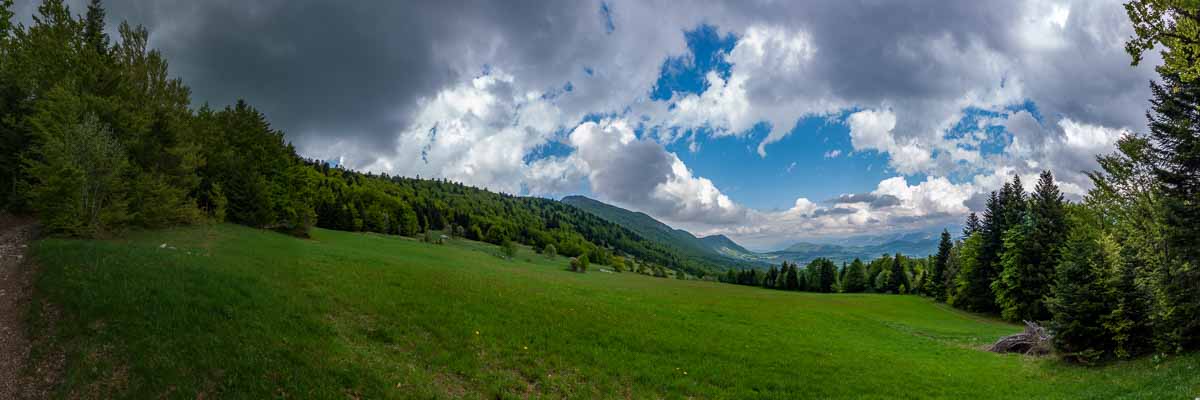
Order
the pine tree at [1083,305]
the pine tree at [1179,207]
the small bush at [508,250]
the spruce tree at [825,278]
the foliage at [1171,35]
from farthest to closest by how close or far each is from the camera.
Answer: the spruce tree at [825,278], the small bush at [508,250], the pine tree at [1083,305], the pine tree at [1179,207], the foliage at [1171,35]

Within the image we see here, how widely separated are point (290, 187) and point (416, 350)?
5144cm

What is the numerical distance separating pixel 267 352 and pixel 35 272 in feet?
43.8

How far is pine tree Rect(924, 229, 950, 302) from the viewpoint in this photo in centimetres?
6431

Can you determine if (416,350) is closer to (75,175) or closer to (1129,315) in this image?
(75,175)

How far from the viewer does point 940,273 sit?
66.6 meters

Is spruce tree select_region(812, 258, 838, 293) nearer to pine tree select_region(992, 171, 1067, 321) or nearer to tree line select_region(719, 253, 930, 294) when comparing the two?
tree line select_region(719, 253, 930, 294)

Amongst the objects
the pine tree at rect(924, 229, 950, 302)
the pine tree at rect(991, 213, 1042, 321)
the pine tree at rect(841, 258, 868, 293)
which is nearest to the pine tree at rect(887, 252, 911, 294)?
the pine tree at rect(841, 258, 868, 293)

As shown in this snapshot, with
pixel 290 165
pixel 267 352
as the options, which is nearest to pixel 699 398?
pixel 267 352

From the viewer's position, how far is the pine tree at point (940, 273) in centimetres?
6431

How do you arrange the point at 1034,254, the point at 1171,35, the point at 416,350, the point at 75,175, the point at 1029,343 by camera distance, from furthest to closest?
the point at 1034,254
the point at 1029,343
the point at 75,175
the point at 416,350
the point at 1171,35

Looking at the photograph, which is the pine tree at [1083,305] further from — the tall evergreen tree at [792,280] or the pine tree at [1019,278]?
the tall evergreen tree at [792,280]

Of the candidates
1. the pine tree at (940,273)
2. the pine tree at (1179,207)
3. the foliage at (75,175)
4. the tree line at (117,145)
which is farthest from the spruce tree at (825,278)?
the foliage at (75,175)

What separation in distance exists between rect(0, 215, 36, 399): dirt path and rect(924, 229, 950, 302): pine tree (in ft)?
272

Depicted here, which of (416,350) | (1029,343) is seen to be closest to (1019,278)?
(1029,343)
